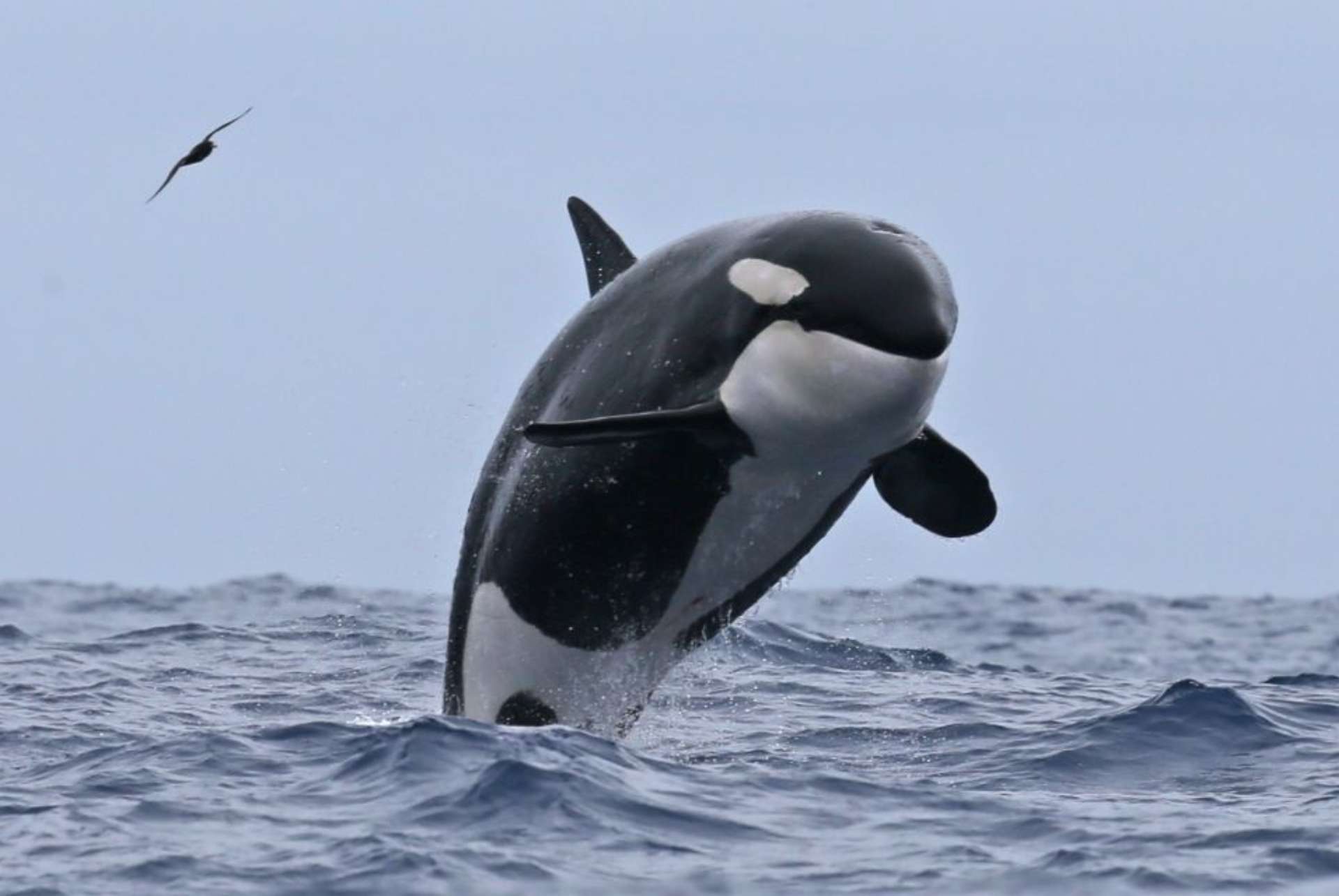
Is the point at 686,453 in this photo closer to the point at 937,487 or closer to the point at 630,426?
the point at 630,426

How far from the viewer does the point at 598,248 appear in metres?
11.4

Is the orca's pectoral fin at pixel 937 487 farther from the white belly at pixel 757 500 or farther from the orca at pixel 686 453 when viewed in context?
the white belly at pixel 757 500

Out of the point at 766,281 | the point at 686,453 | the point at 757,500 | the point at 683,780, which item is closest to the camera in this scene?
the point at 766,281

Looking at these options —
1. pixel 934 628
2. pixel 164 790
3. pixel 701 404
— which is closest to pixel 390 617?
pixel 934 628

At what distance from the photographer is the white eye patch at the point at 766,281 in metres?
9.61

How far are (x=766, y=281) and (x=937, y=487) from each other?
1711 mm

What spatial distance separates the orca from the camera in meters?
9.53

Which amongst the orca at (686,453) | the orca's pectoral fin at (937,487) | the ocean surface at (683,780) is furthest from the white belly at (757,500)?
the orca's pectoral fin at (937,487)

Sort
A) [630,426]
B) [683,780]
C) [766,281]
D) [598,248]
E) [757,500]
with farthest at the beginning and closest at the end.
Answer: [598,248] < [683,780] < [757,500] < [766,281] < [630,426]

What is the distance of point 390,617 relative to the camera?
23094 mm

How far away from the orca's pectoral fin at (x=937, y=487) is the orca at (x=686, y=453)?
11mm

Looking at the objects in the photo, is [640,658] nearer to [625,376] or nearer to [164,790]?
[625,376]

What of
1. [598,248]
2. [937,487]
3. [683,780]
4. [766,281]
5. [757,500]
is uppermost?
[598,248]

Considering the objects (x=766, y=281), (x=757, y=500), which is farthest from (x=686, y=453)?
(x=766, y=281)
